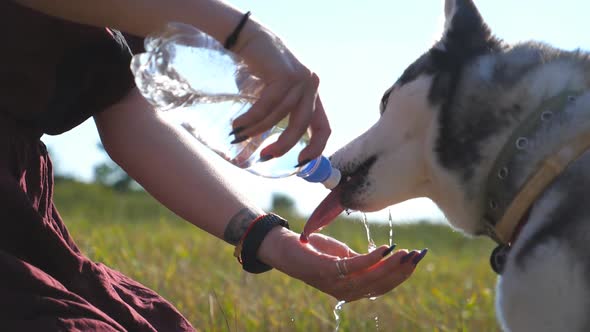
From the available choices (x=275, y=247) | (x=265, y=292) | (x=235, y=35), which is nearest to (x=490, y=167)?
(x=275, y=247)

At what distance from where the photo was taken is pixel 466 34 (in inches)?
94.0

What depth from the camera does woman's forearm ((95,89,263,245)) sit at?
236 centimetres

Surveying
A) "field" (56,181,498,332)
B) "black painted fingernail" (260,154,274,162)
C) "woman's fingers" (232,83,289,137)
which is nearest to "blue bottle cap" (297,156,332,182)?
"black painted fingernail" (260,154,274,162)

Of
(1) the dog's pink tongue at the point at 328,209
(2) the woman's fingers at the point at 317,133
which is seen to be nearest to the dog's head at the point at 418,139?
(1) the dog's pink tongue at the point at 328,209

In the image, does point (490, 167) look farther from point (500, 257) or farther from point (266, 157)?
point (266, 157)

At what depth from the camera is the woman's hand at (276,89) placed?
5.48 feet

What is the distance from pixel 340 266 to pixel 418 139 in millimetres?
535

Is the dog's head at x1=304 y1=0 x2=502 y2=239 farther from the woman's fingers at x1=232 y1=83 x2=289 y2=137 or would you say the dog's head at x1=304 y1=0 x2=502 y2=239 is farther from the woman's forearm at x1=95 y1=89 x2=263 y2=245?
the woman's fingers at x1=232 y1=83 x2=289 y2=137

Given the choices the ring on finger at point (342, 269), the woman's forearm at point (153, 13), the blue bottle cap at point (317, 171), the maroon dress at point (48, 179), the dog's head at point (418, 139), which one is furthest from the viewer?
the dog's head at point (418, 139)

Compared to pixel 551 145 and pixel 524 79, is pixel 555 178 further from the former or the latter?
pixel 524 79

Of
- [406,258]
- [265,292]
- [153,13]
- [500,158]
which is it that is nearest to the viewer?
[153,13]

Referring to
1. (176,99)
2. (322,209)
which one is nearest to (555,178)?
(322,209)

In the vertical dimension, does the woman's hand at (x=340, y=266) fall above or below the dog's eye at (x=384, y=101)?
below

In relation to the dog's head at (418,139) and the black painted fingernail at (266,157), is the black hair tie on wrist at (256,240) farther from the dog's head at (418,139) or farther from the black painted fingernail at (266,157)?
the black painted fingernail at (266,157)
